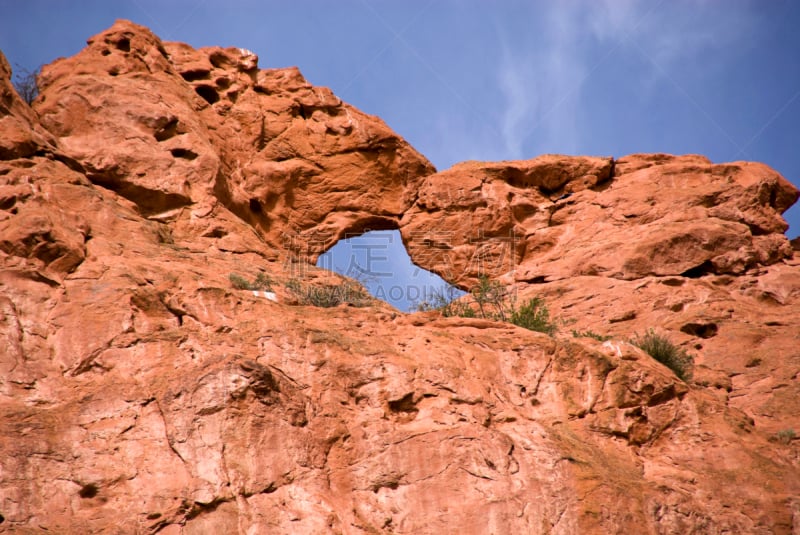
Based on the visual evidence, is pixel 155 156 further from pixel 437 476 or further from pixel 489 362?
pixel 437 476

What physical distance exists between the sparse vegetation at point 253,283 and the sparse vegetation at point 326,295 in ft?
1.48

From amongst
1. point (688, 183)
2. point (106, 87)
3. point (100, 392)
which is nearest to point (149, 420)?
point (100, 392)

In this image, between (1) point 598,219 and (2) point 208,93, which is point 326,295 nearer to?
(2) point 208,93

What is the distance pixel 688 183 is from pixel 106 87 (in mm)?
13942

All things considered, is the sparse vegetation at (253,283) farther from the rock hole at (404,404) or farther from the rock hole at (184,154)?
the rock hole at (184,154)

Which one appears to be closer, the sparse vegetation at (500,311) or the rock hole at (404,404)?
the rock hole at (404,404)

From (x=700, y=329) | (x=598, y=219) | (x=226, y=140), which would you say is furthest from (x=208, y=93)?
(x=700, y=329)

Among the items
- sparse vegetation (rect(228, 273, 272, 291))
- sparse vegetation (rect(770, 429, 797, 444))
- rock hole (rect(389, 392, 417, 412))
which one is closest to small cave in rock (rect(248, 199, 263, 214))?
sparse vegetation (rect(228, 273, 272, 291))

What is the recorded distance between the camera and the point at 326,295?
44.7 ft

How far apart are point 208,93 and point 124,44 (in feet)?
7.97

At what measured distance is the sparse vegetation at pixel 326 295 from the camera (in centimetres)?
1349

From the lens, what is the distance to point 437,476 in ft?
30.5

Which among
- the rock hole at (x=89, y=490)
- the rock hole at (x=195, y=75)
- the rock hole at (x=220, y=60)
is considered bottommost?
the rock hole at (x=89, y=490)

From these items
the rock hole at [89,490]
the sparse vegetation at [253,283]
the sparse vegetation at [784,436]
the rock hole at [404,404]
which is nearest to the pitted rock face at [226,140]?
the sparse vegetation at [253,283]
